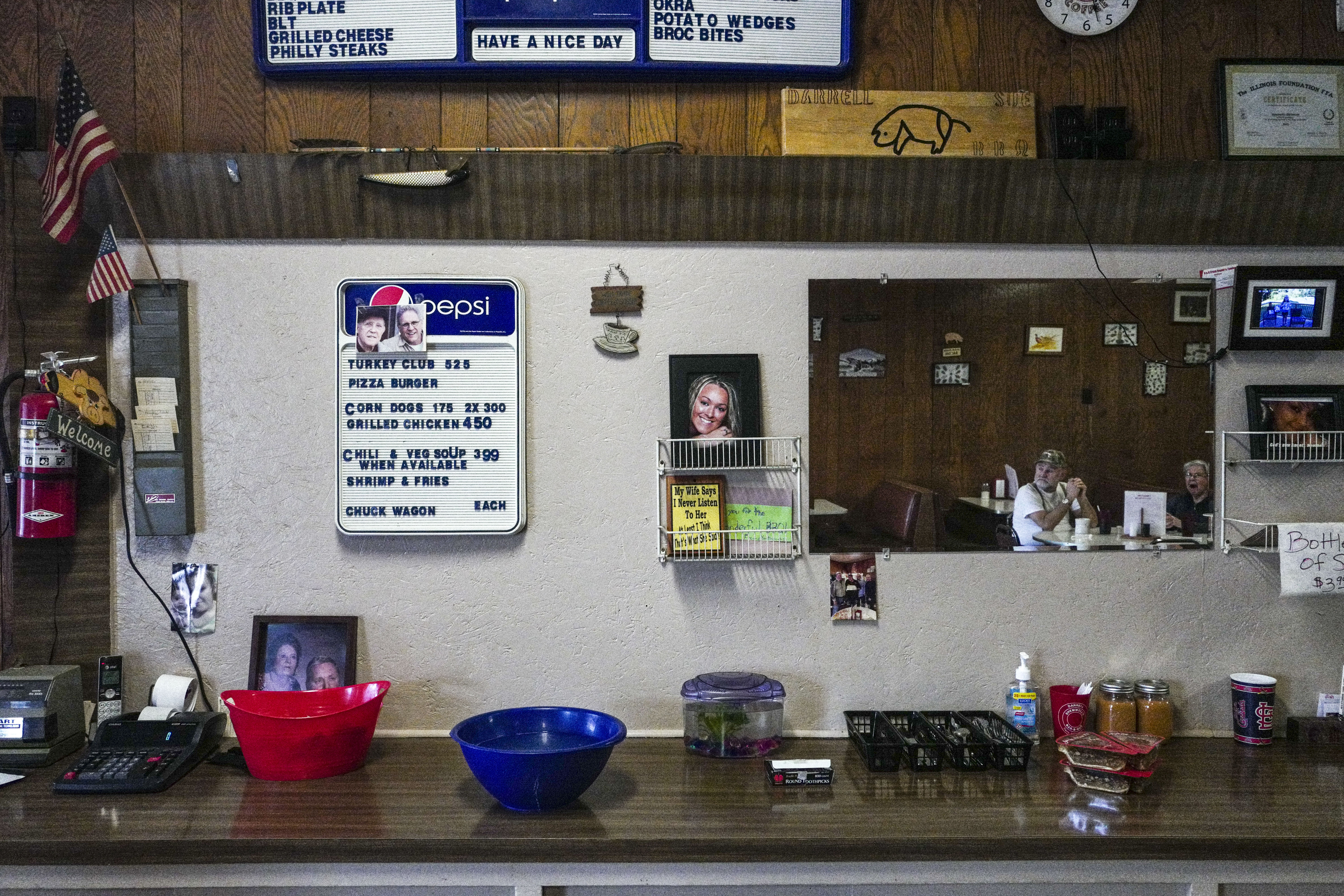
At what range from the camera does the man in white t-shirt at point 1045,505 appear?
2.43m

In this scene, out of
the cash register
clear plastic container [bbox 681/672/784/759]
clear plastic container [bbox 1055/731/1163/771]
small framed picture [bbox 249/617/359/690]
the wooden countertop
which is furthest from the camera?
small framed picture [bbox 249/617/359/690]

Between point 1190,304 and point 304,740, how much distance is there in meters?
2.46

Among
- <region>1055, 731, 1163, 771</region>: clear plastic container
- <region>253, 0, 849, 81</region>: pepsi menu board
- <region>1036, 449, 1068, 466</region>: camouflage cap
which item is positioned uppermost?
<region>253, 0, 849, 81</region>: pepsi menu board

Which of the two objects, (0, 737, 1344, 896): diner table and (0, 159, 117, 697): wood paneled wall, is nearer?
(0, 737, 1344, 896): diner table

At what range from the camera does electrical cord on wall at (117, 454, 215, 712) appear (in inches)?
94.7

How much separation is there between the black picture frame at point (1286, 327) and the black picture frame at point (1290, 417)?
0.11m

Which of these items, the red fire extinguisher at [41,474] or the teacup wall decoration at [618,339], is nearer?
the red fire extinguisher at [41,474]

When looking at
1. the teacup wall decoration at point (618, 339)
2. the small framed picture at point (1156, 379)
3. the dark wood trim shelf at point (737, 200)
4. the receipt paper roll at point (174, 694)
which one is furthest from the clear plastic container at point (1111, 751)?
the receipt paper roll at point (174, 694)

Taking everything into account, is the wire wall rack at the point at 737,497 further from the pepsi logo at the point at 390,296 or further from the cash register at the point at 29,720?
the cash register at the point at 29,720

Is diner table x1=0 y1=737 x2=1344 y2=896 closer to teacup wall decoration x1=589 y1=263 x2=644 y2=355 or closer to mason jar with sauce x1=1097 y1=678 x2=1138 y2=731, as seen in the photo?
mason jar with sauce x1=1097 y1=678 x2=1138 y2=731

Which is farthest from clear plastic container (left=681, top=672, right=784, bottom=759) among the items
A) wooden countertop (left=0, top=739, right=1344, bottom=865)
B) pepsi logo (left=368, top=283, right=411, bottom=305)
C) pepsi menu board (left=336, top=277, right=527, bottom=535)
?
pepsi logo (left=368, top=283, right=411, bottom=305)

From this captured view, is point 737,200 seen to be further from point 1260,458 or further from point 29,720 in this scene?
point 29,720

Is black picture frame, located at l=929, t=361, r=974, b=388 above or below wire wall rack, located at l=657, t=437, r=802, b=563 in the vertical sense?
above

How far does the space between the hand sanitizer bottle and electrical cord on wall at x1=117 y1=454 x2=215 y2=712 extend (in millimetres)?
2076
